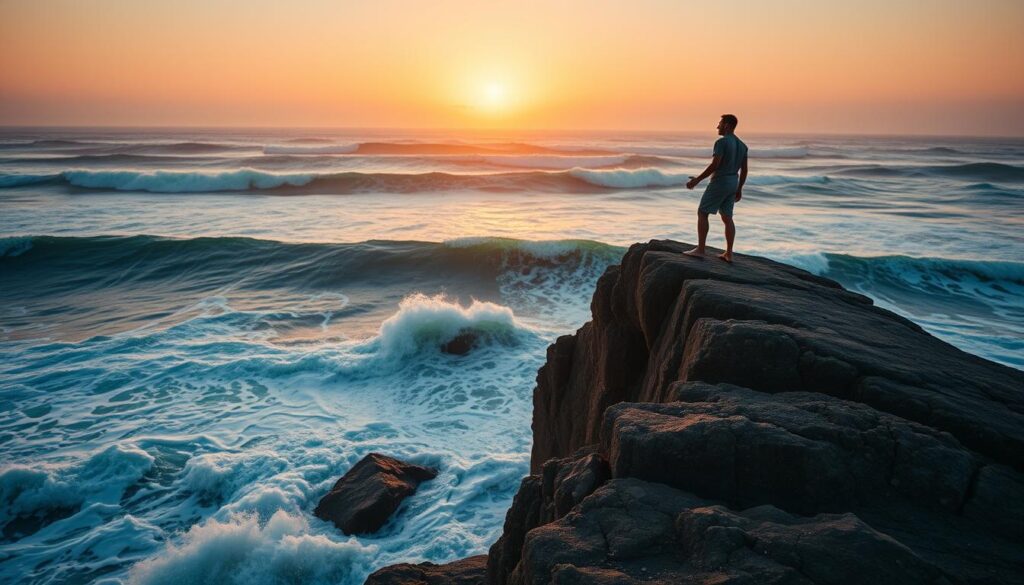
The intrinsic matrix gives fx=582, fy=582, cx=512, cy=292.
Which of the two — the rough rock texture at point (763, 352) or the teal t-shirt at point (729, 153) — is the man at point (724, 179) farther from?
the rough rock texture at point (763, 352)

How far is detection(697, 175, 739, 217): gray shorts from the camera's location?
6.29m

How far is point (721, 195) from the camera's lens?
250 inches

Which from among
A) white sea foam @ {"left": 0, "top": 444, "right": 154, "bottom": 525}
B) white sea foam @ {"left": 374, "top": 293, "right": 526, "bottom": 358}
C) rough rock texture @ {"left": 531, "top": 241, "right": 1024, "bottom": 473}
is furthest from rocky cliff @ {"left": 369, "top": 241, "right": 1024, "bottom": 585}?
white sea foam @ {"left": 374, "top": 293, "right": 526, "bottom": 358}

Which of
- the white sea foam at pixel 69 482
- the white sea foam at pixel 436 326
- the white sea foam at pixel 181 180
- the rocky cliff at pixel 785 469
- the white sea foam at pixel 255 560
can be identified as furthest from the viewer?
the white sea foam at pixel 181 180

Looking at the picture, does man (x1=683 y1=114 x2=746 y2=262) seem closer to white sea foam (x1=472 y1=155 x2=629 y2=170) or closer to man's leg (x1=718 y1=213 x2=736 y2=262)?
man's leg (x1=718 y1=213 x2=736 y2=262)

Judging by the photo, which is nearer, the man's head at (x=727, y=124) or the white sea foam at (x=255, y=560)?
the white sea foam at (x=255, y=560)

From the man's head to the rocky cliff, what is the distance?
7.26 ft

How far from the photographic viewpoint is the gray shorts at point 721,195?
6.29 m

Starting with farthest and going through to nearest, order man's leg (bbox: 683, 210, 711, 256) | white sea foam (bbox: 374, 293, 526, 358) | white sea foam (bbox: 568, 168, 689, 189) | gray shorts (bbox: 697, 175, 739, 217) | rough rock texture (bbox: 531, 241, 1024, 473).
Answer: white sea foam (bbox: 568, 168, 689, 189), white sea foam (bbox: 374, 293, 526, 358), gray shorts (bbox: 697, 175, 739, 217), man's leg (bbox: 683, 210, 711, 256), rough rock texture (bbox: 531, 241, 1024, 473)

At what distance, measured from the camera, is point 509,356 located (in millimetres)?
11531

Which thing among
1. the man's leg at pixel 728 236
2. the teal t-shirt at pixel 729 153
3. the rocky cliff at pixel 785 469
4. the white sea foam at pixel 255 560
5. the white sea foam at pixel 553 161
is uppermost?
the white sea foam at pixel 553 161

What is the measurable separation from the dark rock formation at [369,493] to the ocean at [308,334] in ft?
0.46

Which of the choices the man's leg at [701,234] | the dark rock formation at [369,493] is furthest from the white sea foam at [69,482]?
the man's leg at [701,234]

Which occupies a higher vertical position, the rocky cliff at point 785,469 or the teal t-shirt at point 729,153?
the teal t-shirt at point 729,153
